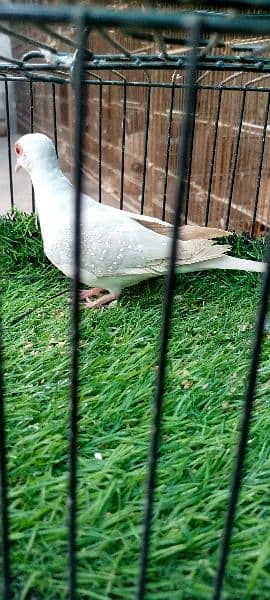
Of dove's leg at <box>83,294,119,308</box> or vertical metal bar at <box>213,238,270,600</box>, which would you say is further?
dove's leg at <box>83,294,119,308</box>

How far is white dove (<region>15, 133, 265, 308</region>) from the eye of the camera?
154 cm

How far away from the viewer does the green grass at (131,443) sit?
756 millimetres

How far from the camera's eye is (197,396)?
1.19m

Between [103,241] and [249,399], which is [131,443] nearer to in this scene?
[249,399]

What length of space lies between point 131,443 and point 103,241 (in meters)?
0.68

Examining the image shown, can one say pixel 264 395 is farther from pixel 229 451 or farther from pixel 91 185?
pixel 91 185

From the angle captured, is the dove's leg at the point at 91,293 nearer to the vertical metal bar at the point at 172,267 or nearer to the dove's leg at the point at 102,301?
the dove's leg at the point at 102,301

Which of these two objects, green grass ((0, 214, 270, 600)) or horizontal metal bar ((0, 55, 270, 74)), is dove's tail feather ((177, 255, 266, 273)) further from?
horizontal metal bar ((0, 55, 270, 74))

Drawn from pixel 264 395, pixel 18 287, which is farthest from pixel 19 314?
pixel 264 395

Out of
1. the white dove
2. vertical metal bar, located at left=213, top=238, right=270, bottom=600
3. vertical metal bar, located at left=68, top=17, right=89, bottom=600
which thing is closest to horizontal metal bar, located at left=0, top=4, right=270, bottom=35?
vertical metal bar, located at left=68, top=17, right=89, bottom=600

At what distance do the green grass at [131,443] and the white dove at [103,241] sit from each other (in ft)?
0.39

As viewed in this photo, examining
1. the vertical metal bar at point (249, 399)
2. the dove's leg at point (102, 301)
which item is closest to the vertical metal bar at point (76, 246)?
the vertical metal bar at point (249, 399)

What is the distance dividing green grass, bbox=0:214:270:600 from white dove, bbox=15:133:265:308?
0.12 metres

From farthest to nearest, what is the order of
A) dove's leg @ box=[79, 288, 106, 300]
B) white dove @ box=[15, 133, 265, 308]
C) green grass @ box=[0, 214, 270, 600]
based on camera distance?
dove's leg @ box=[79, 288, 106, 300]
white dove @ box=[15, 133, 265, 308]
green grass @ box=[0, 214, 270, 600]
